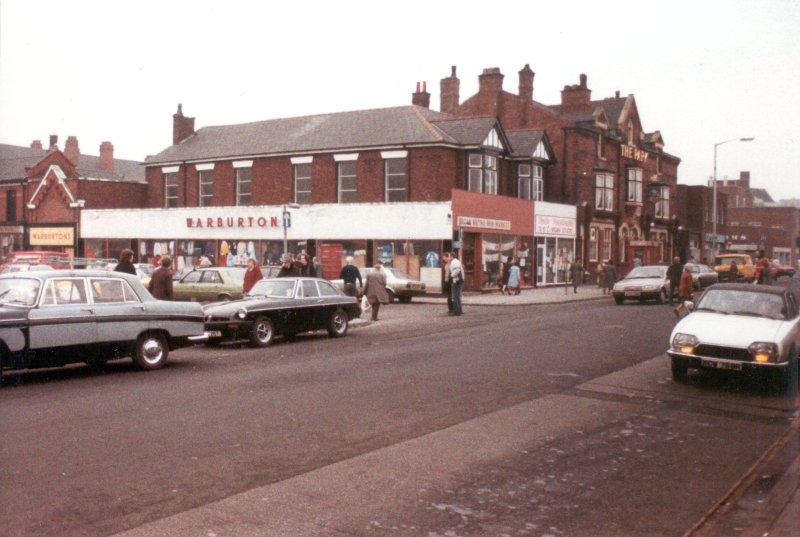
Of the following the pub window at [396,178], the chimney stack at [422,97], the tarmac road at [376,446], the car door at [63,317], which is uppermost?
the chimney stack at [422,97]

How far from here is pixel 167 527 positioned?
5145 millimetres

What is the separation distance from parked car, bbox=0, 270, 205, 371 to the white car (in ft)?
25.4

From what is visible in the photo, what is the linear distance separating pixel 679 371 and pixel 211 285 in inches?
654

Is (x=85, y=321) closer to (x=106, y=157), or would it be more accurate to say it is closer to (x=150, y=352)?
(x=150, y=352)

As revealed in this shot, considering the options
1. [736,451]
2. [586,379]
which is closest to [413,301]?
[586,379]

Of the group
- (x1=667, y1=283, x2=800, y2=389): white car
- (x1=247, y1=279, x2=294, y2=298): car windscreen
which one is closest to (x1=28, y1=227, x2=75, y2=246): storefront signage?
(x1=247, y1=279, x2=294, y2=298): car windscreen

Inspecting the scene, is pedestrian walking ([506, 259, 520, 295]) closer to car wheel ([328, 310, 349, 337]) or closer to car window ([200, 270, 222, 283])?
car window ([200, 270, 222, 283])

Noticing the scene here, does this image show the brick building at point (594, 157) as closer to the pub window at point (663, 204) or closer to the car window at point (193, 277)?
the pub window at point (663, 204)

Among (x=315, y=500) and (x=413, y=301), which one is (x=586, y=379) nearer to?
(x=315, y=500)

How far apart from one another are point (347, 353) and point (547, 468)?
7.86 metres

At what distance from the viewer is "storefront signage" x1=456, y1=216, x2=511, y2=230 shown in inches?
1363

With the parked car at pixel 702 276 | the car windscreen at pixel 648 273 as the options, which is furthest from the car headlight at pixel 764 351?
the parked car at pixel 702 276

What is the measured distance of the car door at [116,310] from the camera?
37.8 ft

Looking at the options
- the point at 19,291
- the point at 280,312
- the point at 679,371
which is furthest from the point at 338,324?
the point at 679,371
